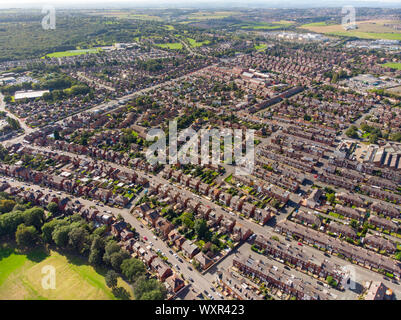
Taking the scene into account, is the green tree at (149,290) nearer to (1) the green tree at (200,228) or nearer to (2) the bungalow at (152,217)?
(1) the green tree at (200,228)

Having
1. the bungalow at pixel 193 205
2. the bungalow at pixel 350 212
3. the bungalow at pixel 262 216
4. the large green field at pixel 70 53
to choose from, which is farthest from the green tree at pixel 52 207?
the large green field at pixel 70 53

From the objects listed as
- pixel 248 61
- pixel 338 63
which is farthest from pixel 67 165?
pixel 338 63

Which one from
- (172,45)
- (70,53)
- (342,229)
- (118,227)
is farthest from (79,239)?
(172,45)

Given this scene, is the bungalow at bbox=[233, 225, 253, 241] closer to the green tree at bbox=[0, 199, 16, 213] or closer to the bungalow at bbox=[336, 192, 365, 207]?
the bungalow at bbox=[336, 192, 365, 207]

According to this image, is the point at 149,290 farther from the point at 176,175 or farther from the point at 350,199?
the point at 350,199

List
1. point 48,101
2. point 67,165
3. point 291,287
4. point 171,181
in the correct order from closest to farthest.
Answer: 1. point 291,287
2. point 171,181
3. point 67,165
4. point 48,101

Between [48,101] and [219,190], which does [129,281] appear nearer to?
[219,190]
